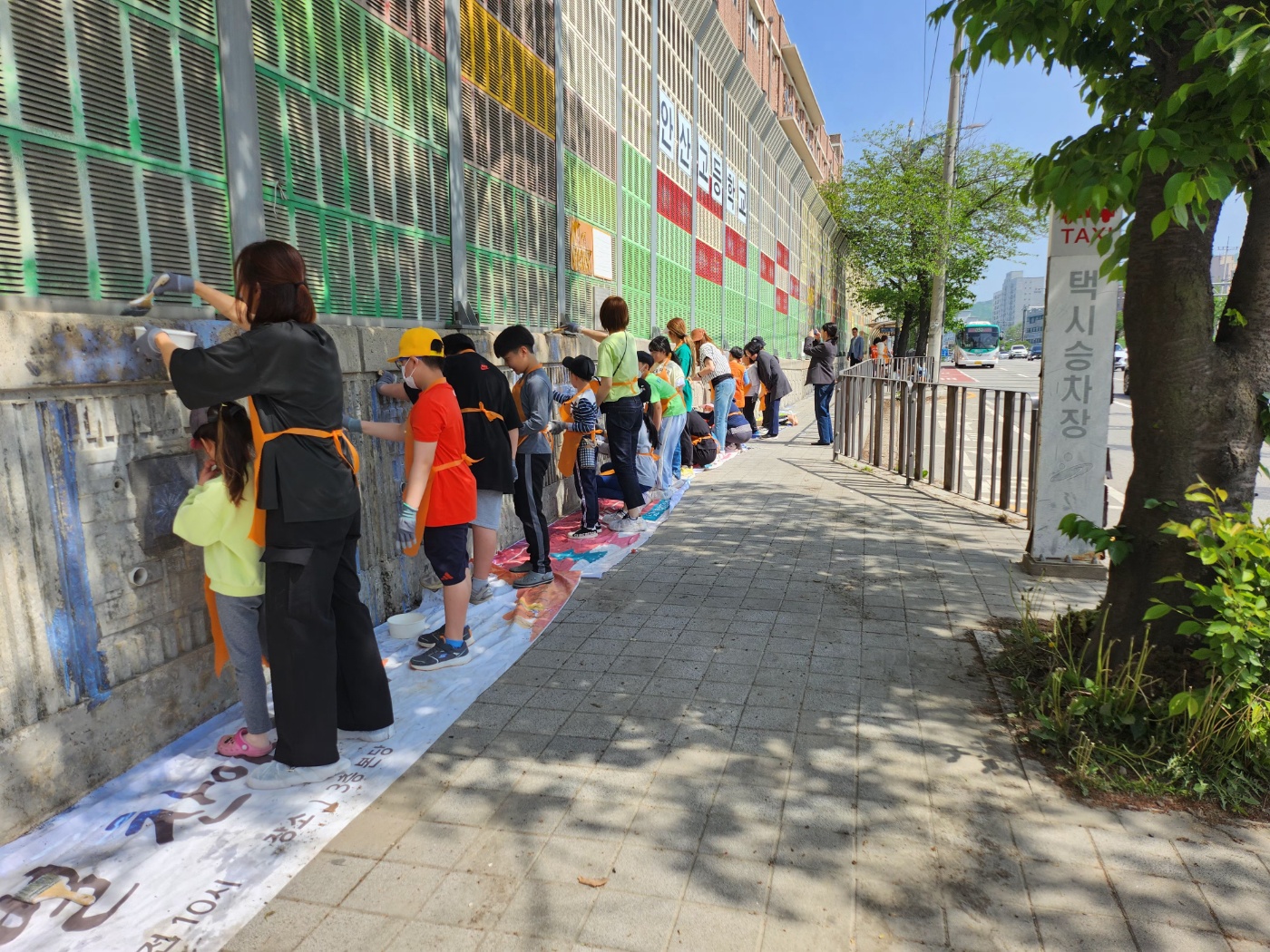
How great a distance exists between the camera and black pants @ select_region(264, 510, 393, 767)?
323cm

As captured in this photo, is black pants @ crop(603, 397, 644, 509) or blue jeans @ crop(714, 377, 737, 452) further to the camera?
blue jeans @ crop(714, 377, 737, 452)

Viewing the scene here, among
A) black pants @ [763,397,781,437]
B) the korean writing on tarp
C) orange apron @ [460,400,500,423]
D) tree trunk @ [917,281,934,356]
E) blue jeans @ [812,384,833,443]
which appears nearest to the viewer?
orange apron @ [460,400,500,423]

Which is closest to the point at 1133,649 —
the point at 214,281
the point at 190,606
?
the point at 190,606

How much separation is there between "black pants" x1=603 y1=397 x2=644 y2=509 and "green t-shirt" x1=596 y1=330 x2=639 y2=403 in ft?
0.29

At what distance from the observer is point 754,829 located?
305cm

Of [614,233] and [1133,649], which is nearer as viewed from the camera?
[1133,649]

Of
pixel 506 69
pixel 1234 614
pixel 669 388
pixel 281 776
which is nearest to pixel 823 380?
pixel 669 388

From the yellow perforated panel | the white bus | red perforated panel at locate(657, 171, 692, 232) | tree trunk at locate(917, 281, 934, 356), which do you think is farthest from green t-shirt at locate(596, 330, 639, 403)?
the white bus

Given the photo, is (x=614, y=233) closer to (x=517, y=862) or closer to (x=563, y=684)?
(x=563, y=684)

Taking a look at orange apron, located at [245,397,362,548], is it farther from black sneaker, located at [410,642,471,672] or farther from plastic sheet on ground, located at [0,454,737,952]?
black sneaker, located at [410,642,471,672]

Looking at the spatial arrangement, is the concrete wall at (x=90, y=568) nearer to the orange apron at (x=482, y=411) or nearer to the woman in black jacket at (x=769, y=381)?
the orange apron at (x=482, y=411)

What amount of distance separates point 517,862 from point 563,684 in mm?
1510

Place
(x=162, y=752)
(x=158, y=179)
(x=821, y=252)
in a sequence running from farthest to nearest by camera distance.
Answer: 1. (x=821, y=252)
2. (x=158, y=179)
3. (x=162, y=752)

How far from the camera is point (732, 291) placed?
19516 millimetres
